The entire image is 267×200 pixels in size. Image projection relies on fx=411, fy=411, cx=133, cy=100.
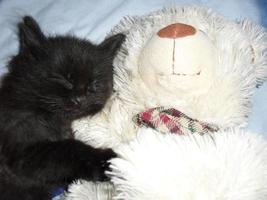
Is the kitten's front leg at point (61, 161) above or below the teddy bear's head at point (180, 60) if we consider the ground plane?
below

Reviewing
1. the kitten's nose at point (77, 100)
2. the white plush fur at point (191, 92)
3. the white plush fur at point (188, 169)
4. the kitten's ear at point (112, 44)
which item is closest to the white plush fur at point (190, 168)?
the white plush fur at point (188, 169)

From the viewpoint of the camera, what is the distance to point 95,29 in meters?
1.50

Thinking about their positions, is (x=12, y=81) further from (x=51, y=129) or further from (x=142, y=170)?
(x=142, y=170)

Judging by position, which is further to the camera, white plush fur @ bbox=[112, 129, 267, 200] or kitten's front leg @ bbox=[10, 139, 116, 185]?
kitten's front leg @ bbox=[10, 139, 116, 185]

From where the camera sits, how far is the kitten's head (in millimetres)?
1039

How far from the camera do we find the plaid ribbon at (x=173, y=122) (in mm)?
946

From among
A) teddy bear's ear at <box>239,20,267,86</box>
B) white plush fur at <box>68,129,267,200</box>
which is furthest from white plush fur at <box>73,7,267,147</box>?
white plush fur at <box>68,129,267,200</box>

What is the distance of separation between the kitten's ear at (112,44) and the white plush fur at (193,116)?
0.02 metres

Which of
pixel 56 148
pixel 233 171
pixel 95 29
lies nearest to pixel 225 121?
pixel 233 171

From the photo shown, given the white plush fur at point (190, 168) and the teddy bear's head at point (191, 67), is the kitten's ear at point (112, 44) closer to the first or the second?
the teddy bear's head at point (191, 67)

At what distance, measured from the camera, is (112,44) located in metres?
1.15

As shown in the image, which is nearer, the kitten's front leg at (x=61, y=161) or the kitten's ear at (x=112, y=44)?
the kitten's front leg at (x=61, y=161)

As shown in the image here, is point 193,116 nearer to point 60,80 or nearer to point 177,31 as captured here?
point 177,31

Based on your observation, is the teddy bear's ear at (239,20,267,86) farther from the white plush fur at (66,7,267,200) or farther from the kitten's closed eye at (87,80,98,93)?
the kitten's closed eye at (87,80,98,93)
